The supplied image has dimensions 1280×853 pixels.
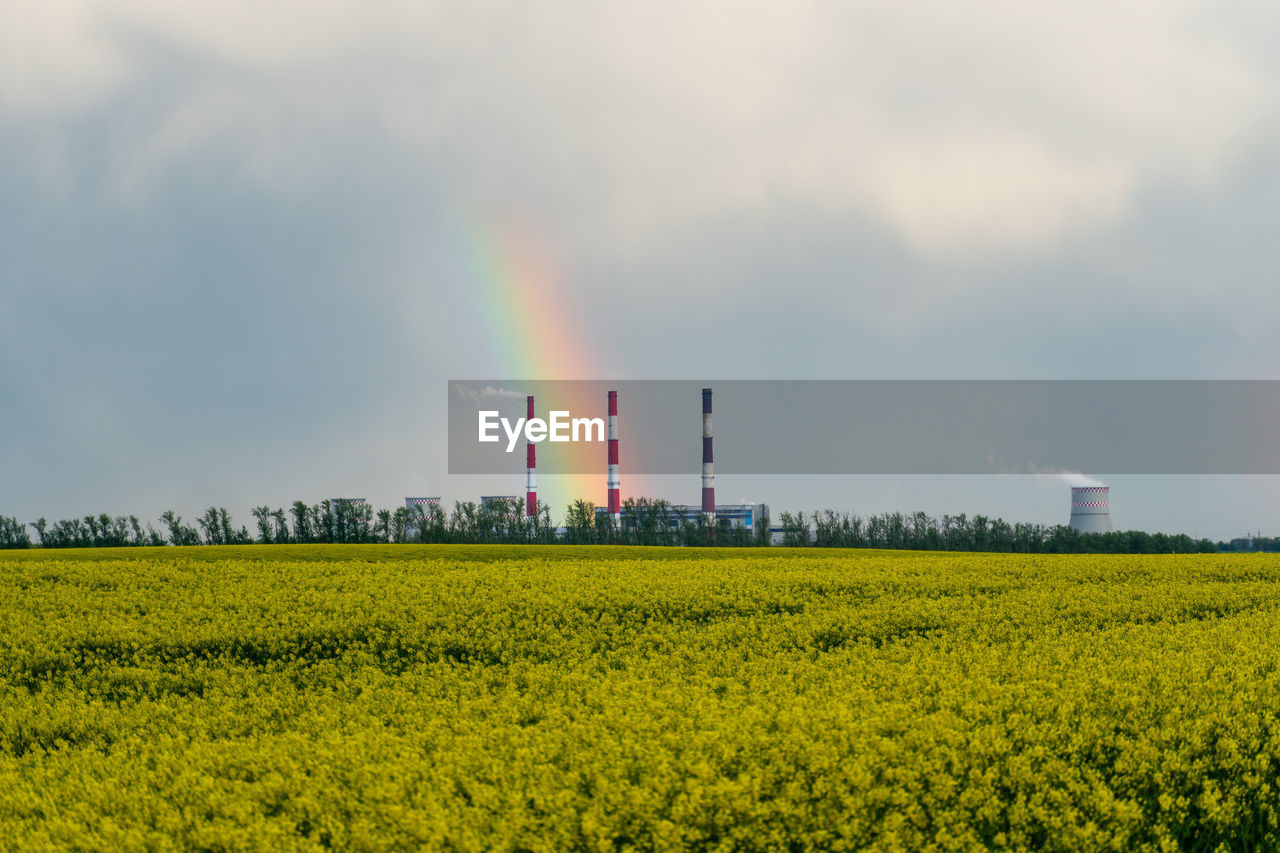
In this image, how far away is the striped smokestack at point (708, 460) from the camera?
64.8 m

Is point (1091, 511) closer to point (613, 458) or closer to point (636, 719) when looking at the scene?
point (613, 458)

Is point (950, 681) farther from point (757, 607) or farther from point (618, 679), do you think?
point (757, 607)

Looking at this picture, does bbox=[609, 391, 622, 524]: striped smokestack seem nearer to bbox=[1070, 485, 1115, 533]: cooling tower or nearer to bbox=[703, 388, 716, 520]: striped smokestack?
bbox=[703, 388, 716, 520]: striped smokestack

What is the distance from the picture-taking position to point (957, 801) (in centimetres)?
441

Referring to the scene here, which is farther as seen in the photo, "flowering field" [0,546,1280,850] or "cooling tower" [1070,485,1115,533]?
"cooling tower" [1070,485,1115,533]

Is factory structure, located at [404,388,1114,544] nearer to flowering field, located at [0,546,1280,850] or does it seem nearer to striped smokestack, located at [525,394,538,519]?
striped smokestack, located at [525,394,538,519]

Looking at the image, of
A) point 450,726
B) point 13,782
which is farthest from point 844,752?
point 13,782

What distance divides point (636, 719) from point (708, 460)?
2378 inches

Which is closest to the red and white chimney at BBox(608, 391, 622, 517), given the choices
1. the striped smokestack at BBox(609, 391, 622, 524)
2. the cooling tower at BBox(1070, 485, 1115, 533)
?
the striped smokestack at BBox(609, 391, 622, 524)

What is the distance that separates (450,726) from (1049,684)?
374cm

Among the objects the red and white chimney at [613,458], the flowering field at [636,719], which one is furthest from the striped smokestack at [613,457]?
the flowering field at [636,719]

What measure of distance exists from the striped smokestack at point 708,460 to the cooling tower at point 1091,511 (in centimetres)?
2309

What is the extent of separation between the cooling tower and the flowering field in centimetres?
5248

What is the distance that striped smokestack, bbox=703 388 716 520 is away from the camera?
212 feet
